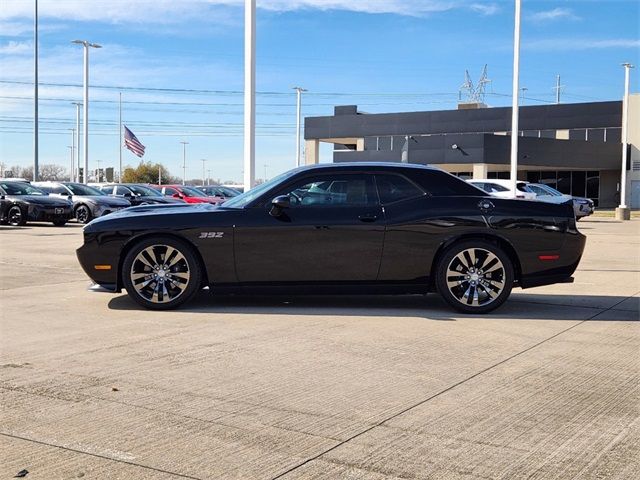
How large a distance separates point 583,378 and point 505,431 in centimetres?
148

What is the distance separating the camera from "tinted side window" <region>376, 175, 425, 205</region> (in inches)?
326

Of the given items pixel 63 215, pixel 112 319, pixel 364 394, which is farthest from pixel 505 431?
pixel 63 215

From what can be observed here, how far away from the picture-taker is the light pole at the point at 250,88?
1269cm

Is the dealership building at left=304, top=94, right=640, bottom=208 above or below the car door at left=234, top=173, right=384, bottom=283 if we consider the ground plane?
above

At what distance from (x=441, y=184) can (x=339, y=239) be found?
1305mm

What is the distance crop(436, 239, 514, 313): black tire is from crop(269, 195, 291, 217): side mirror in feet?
5.71

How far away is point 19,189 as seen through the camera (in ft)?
83.6

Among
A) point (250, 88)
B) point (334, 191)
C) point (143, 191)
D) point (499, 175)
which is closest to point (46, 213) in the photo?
point (143, 191)

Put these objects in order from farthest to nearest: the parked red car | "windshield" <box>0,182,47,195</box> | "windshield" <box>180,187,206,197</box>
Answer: "windshield" <box>180,187,206,197</box>
the parked red car
"windshield" <box>0,182,47,195</box>

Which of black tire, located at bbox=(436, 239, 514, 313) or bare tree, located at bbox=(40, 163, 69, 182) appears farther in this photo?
bare tree, located at bbox=(40, 163, 69, 182)

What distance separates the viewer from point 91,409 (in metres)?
4.74

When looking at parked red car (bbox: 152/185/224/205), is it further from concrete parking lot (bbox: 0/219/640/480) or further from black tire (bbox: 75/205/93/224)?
concrete parking lot (bbox: 0/219/640/480)

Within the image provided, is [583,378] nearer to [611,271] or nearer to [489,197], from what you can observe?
[489,197]

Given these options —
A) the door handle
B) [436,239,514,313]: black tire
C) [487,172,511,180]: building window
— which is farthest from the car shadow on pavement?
[487,172,511,180]: building window
